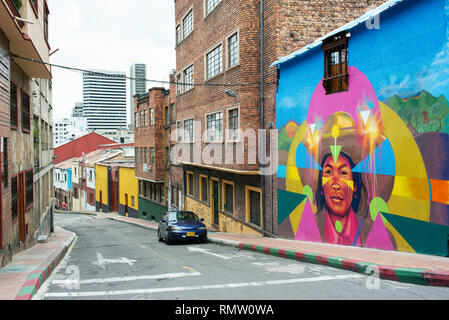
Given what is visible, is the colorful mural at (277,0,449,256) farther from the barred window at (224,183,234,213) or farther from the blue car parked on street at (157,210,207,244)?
the barred window at (224,183,234,213)

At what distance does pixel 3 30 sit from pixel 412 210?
34.4ft

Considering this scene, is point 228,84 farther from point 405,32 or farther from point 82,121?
point 82,121

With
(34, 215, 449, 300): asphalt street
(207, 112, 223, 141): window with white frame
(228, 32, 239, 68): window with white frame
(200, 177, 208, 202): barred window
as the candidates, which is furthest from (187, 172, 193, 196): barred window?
(34, 215, 449, 300): asphalt street

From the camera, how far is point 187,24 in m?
24.1

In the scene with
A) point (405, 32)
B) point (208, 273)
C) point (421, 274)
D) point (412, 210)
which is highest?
point (405, 32)

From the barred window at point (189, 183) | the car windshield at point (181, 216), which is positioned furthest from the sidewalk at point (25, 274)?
the barred window at point (189, 183)

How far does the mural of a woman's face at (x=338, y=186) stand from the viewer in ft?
36.8

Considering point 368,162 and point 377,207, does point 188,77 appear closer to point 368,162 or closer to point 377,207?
point 368,162

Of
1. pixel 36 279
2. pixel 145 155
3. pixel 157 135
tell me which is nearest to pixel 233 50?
pixel 36 279

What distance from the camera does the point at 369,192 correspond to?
34.0ft

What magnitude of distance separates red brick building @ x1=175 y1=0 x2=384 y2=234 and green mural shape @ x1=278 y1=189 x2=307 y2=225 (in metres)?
0.42

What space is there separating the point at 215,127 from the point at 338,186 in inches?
357

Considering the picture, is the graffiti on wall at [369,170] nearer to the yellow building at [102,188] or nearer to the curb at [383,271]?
the curb at [383,271]
